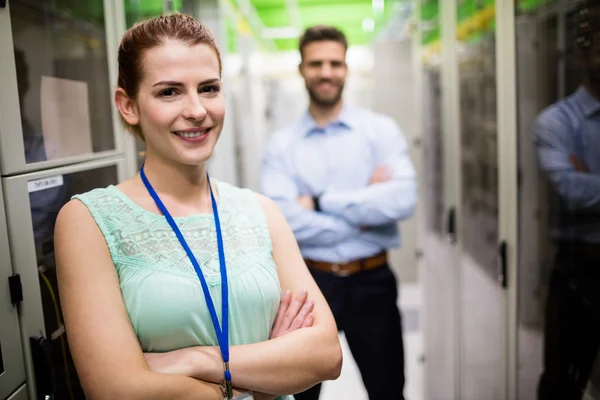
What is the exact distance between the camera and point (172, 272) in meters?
1.02

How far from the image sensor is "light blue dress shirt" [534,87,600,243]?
172 cm

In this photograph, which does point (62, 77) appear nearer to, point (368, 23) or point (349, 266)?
point (349, 266)

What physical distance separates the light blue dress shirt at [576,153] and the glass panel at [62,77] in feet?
4.97

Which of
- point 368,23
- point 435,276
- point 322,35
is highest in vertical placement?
point 368,23

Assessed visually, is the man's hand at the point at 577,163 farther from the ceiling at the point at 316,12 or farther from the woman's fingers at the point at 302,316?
the ceiling at the point at 316,12

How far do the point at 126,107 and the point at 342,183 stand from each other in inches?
47.2

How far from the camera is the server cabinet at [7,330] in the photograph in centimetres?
99

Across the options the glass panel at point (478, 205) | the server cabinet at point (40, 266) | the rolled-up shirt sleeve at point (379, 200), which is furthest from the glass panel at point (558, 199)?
the server cabinet at point (40, 266)

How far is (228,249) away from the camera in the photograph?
1100mm

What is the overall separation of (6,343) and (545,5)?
2.08 m

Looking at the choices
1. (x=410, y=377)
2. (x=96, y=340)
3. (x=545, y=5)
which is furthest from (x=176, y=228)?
(x=410, y=377)

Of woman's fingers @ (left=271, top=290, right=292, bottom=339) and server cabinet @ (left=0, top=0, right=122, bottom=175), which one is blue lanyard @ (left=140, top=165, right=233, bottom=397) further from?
server cabinet @ (left=0, top=0, right=122, bottom=175)

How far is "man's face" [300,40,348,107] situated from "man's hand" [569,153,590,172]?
90 centimetres

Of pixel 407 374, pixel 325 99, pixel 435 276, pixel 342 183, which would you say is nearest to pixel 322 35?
pixel 325 99
